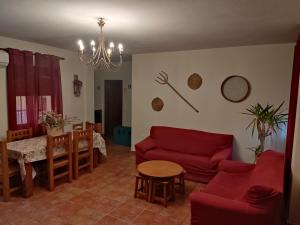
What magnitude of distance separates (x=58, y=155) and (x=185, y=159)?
2.11m

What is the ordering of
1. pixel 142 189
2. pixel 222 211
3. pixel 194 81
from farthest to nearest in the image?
pixel 194 81 < pixel 142 189 < pixel 222 211

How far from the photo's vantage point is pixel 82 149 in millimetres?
4020

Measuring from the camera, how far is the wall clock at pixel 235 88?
4.07 m

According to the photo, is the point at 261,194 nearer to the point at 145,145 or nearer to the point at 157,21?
the point at 157,21

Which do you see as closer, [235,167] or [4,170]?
[4,170]

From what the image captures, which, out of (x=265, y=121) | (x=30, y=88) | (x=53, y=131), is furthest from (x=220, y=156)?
(x=30, y=88)

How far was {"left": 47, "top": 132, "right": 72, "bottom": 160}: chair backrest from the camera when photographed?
332 centimetres

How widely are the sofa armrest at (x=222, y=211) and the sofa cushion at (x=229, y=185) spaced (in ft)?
1.17

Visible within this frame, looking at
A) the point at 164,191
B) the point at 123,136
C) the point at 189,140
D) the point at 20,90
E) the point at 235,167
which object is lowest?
the point at 164,191

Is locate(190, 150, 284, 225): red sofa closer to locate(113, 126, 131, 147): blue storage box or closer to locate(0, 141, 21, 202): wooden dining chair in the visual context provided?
locate(0, 141, 21, 202): wooden dining chair

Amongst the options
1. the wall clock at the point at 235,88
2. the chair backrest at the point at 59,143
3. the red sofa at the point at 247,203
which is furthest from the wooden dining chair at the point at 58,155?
the wall clock at the point at 235,88

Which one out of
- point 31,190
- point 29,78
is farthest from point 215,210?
point 29,78

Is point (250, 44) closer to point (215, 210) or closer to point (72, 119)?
point (215, 210)

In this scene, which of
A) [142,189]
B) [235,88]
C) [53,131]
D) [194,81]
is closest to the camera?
[142,189]
